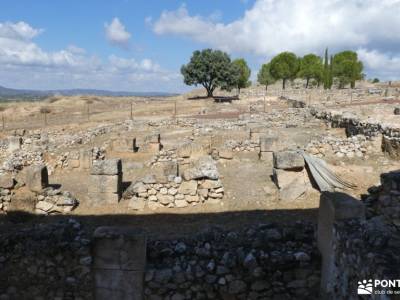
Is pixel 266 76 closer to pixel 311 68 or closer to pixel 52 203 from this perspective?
pixel 311 68

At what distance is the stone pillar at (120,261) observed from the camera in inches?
212

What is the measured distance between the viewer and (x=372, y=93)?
48.6 meters

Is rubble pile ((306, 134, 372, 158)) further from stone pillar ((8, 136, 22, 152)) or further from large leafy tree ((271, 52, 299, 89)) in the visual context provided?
large leafy tree ((271, 52, 299, 89))

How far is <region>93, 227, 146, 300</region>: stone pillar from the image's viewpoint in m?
5.38

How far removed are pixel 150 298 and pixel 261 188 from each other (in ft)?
23.3

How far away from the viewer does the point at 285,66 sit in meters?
78.0

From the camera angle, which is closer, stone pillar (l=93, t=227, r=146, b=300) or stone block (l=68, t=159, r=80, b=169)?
stone pillar (l=93, t=227, r=146, b=300)

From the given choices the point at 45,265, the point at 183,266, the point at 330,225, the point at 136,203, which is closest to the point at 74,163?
the point at 136,203

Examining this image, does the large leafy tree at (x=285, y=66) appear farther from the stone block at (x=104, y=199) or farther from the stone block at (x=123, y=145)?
the stone block at (x=104, y=199)

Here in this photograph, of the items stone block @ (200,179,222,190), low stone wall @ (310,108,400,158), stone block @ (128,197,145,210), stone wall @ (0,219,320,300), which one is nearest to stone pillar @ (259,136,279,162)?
low stone wall @ (310,108,400,158)

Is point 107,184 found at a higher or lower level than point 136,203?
higher

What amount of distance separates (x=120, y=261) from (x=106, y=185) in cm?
611

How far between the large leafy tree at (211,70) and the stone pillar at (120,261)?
170ft

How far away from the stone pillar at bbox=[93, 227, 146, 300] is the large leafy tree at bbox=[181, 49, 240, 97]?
51.9 m
